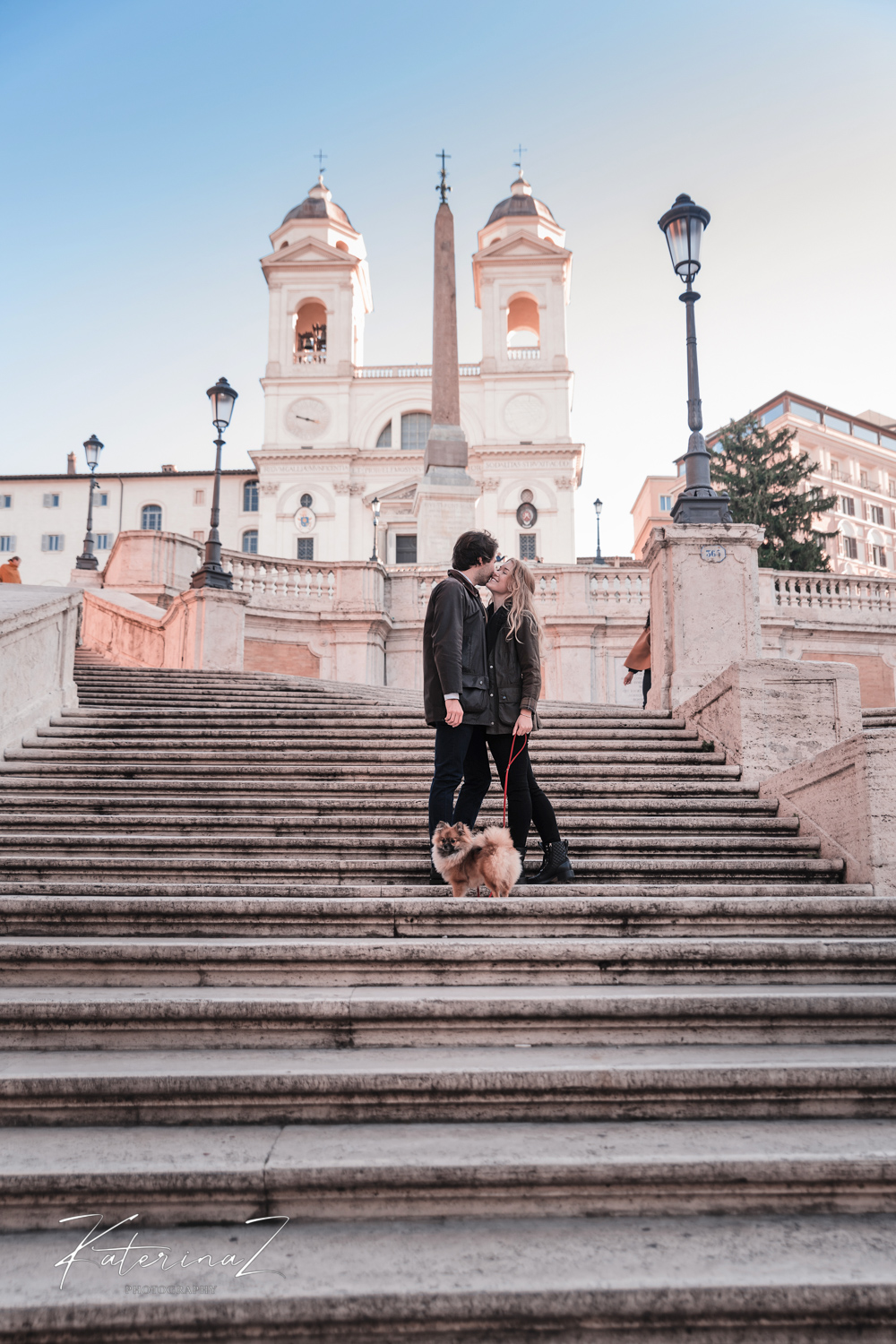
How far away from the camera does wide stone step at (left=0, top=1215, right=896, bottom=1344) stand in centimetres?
227

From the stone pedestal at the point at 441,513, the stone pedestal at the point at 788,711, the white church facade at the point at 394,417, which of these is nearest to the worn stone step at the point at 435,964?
the stone pedestal at the point at 788,711

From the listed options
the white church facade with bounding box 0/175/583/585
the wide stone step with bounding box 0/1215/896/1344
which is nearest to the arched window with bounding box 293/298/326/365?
the white church facade with bounding box 0/175/583/585

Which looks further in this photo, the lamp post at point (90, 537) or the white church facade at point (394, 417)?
the white church facade at point (394, 417)

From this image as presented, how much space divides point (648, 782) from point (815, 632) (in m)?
12.3

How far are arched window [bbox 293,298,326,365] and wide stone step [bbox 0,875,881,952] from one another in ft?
180

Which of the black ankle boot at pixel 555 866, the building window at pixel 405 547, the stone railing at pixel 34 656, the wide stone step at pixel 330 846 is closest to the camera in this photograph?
the black ankle boot at pixel 555 866

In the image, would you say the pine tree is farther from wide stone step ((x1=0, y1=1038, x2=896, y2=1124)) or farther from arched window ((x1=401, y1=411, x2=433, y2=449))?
wide stone step ((x1=0, y1=1038, x2=896, y2=1124))

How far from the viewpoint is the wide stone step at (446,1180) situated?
2645 millimetres

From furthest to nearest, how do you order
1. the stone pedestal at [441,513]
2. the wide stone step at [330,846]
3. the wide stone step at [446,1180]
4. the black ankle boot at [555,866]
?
the stone pedestal at [441,513] → the wide stone step at [330,846] → the black ankle boot at [555,866] → the wide stone step at [446,1180]

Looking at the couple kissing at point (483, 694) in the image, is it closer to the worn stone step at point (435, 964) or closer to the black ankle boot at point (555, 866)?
the black ankle boot at point (555, 866)

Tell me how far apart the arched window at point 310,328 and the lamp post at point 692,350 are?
49284 millimetres

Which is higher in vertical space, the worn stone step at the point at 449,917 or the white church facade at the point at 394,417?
the white church facade at the point at 394,417

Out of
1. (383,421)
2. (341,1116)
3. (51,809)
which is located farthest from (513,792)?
(383,421)

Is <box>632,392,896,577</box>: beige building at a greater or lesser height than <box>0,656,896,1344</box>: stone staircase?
greater
